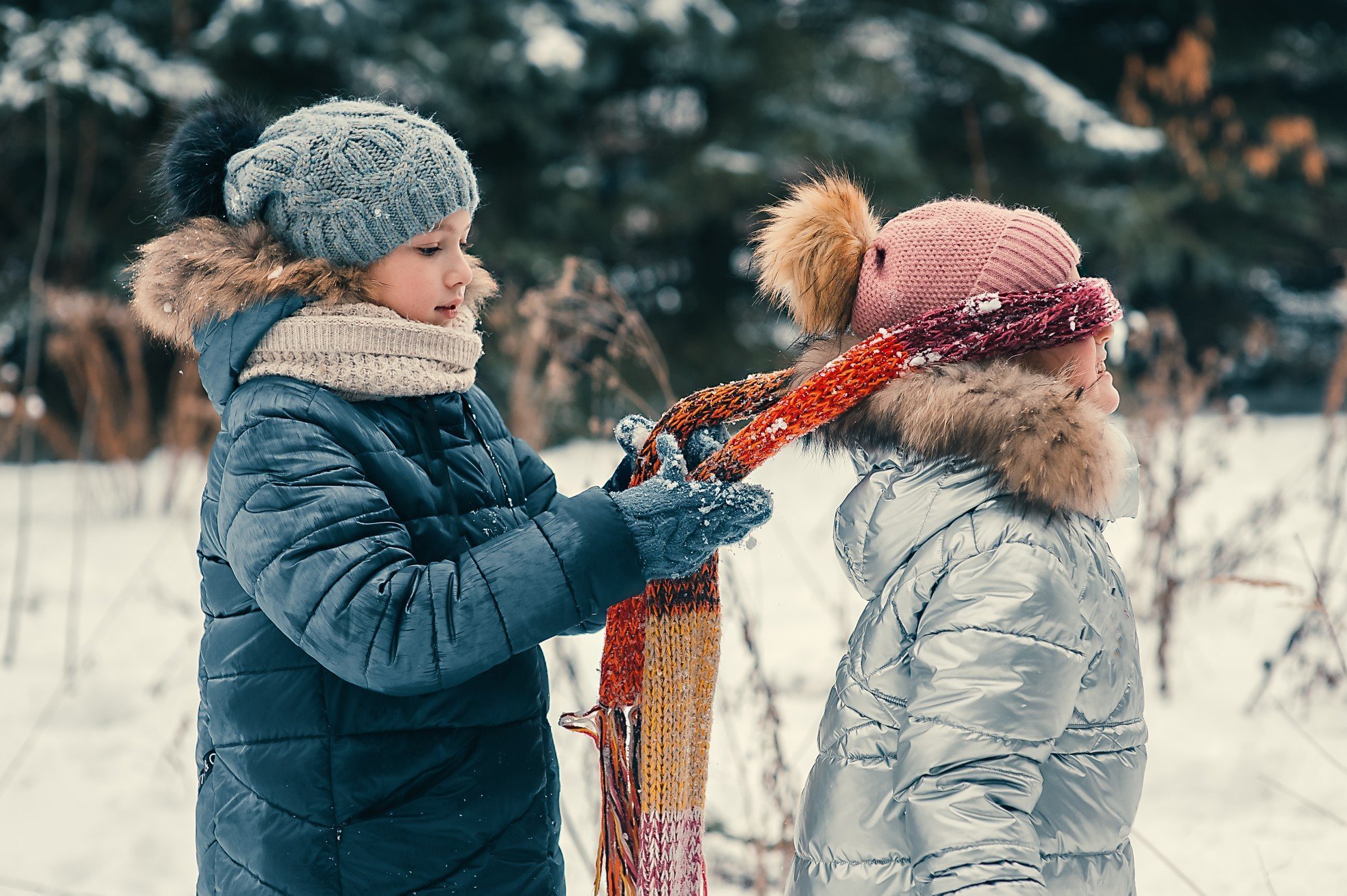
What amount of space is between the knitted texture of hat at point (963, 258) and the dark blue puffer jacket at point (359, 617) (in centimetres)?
44

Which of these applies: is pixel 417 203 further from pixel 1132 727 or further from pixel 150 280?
pixel 1132 727

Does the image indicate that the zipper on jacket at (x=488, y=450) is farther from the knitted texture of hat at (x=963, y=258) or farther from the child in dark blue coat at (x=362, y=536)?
the knitted texture of hat at (x=963, y=258)

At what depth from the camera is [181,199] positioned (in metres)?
1.41

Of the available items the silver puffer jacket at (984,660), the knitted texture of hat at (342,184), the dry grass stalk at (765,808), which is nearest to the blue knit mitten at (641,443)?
the silver puffer jacket at (984,660)

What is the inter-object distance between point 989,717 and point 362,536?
0.68 m

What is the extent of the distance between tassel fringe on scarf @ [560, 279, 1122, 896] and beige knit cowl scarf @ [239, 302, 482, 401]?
311mm

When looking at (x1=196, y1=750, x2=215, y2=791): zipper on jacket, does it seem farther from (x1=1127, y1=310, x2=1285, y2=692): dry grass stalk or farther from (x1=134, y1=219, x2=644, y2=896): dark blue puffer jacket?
(x1=1127, y1=310, x2=1285, y2=692): dry grass stalk

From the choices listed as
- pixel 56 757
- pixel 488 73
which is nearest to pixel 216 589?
pixel 56 757

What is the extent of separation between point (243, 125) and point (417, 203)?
0.95 feet

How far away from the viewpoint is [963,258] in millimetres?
1282

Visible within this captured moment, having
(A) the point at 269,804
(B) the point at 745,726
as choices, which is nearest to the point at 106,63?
(B) the point at 745,726

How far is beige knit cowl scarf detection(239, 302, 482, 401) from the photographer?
128 centimetres

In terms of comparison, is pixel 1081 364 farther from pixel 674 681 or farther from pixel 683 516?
pixel 674 681

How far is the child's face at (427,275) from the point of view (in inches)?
54.2
